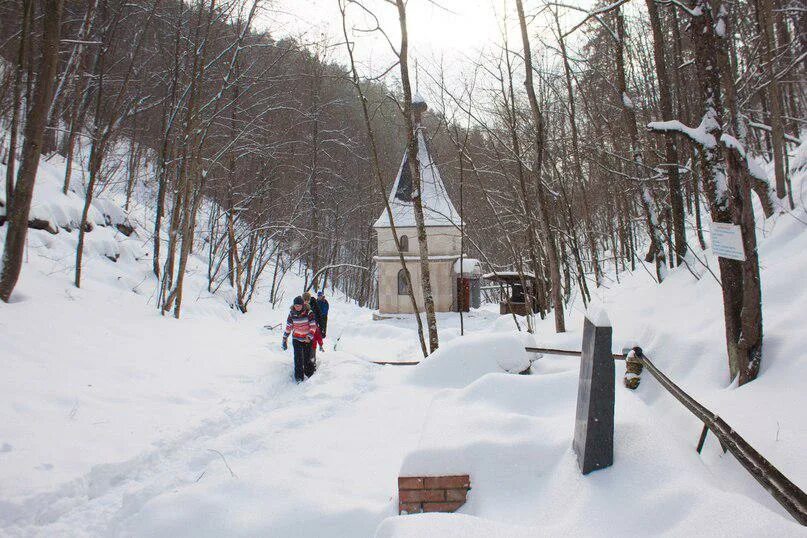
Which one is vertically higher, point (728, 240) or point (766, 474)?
point (728, 240)

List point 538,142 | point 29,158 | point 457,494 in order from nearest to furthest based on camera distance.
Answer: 1. point 457,494
2. point 29,158
3. point 538,142

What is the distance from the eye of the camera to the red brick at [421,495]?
3.06m

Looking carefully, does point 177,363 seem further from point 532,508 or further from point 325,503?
point 532,508

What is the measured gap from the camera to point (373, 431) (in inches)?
221

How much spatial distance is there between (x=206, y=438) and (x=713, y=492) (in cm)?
548

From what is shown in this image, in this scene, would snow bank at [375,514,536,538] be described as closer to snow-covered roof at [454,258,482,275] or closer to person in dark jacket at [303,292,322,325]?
person in dark jacket at [303,292,322,325]

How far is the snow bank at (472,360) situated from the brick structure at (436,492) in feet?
12.0

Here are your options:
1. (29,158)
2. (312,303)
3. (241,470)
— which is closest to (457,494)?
(241,470)

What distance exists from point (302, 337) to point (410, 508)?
6.43 metres

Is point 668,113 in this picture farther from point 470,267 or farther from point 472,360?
point 470,267

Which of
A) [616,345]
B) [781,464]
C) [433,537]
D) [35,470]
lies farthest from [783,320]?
[35,470]

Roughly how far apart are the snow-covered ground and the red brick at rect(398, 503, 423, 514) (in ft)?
0.80

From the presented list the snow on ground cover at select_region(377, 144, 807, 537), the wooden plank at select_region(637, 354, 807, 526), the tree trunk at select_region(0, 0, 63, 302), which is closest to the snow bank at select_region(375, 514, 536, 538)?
the snow on ground cover at select_region(377, 144, 807, 537)

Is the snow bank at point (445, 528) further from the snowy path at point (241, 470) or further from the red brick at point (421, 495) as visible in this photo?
the snowy path at point (241, 470)
